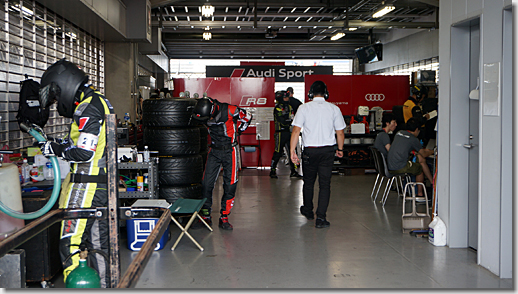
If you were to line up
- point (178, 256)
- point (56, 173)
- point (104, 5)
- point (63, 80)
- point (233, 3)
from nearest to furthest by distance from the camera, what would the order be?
1. point (56, 173)
2. point (63, 80)
3. point (178, 256)
4. point (104, 5)
5. point (233, 3)

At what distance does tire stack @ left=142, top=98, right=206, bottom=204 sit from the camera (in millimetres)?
5344

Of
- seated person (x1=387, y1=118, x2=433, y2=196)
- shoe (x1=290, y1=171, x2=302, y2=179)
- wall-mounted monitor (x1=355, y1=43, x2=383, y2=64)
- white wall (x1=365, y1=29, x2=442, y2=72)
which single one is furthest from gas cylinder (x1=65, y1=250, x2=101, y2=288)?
wall-mounted monitor (x1=355, y1=43, x2=383, y2=64)

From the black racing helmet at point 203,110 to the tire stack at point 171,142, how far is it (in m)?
0.34

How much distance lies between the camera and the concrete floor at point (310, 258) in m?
3.61

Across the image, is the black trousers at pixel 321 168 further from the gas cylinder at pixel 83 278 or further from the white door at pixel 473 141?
the gas cylinder at pixel 83 278

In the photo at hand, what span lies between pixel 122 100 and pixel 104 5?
270cm

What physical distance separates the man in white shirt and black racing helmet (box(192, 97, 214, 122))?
1.03m

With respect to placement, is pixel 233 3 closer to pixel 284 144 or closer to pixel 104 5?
pixel 284 144

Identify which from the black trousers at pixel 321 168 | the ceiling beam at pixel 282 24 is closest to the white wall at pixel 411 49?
the ceiling beam at pixel 282 24

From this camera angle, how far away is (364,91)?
11.3 m

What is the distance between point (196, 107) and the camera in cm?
510

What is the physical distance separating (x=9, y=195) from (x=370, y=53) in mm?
14551

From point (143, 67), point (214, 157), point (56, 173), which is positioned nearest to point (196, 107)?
point (214, 157)

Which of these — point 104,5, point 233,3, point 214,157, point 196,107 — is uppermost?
point 233,3
